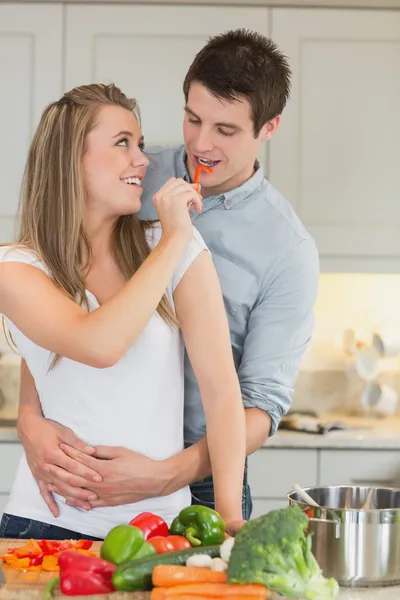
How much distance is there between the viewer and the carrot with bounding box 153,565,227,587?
1283mm

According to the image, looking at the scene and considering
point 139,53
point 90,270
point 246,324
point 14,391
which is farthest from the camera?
point 14,391

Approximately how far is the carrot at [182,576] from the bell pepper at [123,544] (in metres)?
0.07

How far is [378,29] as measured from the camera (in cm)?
331

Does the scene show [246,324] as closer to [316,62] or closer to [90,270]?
[90,270]

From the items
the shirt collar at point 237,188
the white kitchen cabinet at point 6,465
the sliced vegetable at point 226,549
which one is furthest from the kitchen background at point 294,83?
the sliced vegetable at point 226,549

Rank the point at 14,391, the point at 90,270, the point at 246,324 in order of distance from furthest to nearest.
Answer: the point at 14,391 < the point at 246,324 < the point at 90,270

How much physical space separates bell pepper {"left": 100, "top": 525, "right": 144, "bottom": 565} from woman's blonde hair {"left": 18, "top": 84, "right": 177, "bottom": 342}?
0.58m

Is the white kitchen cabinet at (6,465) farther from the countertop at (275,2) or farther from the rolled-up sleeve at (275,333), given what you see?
the countertop at (275,2)

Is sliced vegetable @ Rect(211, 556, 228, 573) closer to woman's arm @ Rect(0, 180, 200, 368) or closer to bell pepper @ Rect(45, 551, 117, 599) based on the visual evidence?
bell pepper @ Rect(45, 551, 117, 599)

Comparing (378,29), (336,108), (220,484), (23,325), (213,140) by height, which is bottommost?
(220,484)

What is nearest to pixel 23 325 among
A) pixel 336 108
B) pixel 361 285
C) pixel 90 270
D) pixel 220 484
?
pixel 90 270

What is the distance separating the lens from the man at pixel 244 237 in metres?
1.97

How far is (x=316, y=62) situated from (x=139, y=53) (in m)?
0.64

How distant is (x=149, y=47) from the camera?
329cm
